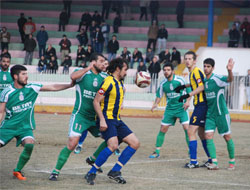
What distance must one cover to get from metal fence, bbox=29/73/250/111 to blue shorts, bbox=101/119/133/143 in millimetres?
13692

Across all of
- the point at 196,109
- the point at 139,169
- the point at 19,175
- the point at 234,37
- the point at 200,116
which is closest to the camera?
the point at 19,175

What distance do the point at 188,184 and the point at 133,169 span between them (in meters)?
1.52

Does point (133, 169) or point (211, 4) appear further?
point (211, 4)

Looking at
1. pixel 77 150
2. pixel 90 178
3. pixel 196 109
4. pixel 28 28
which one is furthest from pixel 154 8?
pixel 90 178

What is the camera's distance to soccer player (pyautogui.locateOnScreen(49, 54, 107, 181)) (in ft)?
27.6

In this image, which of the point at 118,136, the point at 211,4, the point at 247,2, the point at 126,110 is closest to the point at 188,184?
the point at 118,136

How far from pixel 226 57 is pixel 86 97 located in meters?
17.7

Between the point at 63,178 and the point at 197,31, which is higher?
the point at 197,31

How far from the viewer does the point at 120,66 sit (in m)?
8.21

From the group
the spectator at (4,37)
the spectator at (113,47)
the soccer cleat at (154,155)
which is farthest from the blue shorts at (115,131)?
the spectator at (4,37)

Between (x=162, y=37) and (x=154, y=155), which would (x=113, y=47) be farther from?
(x=154, y=155)

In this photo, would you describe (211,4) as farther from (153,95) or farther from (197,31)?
(153,95)

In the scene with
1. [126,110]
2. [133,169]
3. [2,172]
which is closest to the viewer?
[2,172]

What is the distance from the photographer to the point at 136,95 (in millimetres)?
22297
